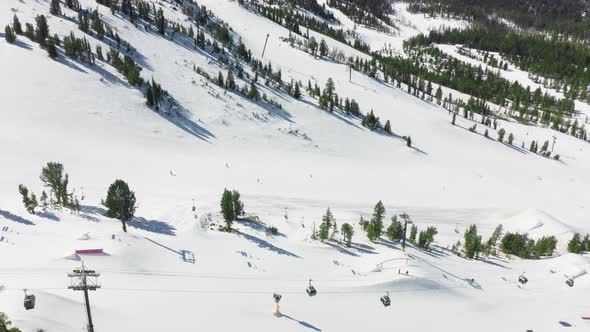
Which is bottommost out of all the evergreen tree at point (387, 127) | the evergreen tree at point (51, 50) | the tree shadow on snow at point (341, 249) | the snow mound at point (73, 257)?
the tree shadow on snow at point (341, 249)

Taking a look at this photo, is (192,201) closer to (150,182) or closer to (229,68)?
(150,182)

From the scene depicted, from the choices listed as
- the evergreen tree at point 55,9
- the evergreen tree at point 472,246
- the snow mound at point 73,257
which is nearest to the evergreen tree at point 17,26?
the evergreen tree at point 55,9

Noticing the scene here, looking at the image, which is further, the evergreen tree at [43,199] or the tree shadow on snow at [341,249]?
the tree shadow on snow at [341,249]

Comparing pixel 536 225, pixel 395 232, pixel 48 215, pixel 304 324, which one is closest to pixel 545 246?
pixel 536 225

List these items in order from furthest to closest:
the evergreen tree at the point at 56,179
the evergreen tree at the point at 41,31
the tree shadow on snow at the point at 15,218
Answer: the evergreen tree at the point at 41,31 → the evergreen tree at the point at 56,179 → the tree shadow on snow at the point at 15,218

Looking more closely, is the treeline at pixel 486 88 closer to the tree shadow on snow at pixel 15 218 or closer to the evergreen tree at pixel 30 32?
the evergreen tree at pixel 30 32

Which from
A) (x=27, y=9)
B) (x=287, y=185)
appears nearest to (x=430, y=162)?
(x=287, y=185)
